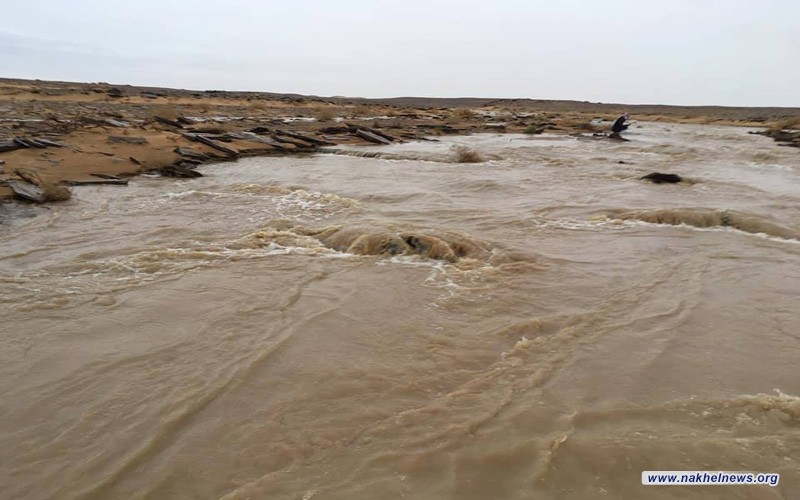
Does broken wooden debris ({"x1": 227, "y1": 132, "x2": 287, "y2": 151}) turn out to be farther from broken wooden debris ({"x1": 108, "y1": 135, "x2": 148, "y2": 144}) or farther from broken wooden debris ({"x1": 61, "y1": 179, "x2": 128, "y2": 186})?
broken wooden debris ({"x1": 61, "y1": 179, "x2": 128, "y2": 186})

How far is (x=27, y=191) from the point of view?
33.6 feet

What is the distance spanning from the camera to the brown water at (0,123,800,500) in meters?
3.04

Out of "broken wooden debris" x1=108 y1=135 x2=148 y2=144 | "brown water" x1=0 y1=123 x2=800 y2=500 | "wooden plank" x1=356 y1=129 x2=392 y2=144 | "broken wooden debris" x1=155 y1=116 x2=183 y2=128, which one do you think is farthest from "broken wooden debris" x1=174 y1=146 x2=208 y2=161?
"wooden plank" x1=356 y1=129 x2=392 y2=144

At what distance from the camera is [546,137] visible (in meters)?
28.8

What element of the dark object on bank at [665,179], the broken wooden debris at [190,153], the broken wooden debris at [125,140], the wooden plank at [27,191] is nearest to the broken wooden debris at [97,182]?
the wooden plank at [27,191]

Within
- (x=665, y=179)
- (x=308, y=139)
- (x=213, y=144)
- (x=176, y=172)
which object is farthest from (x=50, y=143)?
(x=665, y=179)

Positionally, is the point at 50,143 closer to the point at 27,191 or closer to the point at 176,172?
the point at 176,172

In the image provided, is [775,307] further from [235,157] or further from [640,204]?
[235,157]

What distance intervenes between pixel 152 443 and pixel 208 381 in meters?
0.78

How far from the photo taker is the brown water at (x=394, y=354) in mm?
3041

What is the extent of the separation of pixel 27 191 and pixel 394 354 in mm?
9732

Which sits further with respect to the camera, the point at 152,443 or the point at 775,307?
the point at 775,307

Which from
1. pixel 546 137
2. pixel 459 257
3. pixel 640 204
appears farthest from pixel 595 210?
pixel 546 137

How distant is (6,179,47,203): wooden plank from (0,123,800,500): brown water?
783 millimetres
